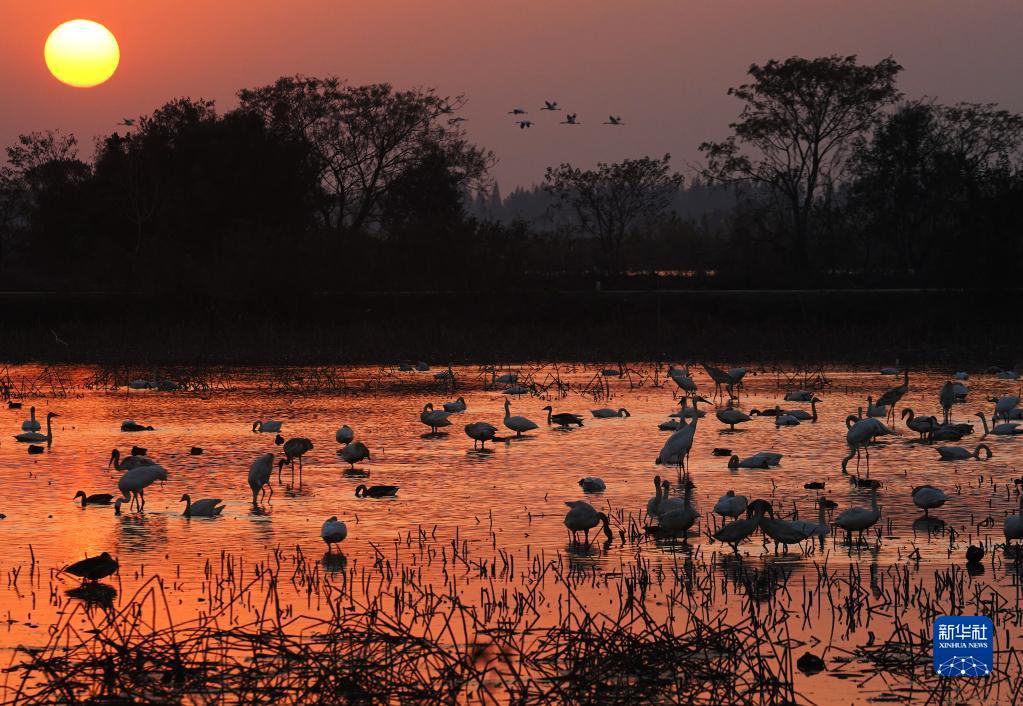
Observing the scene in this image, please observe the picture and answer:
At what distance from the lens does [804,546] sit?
11266mm

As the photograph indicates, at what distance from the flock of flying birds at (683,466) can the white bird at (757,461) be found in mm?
11

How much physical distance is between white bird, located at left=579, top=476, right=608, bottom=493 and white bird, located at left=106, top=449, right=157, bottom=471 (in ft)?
14.6

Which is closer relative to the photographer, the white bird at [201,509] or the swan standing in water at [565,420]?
the white bird at [201,509]

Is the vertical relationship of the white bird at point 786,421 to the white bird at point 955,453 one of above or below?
above

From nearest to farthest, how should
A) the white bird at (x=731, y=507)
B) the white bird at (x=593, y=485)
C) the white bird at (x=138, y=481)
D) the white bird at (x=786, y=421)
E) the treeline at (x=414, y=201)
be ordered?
the white bird at (x=731, y=507), the white bird at (x=138, y=481), the white bird at (x=593, y=485), the white bird at (x=786, y=421), the treeline at (x=414, y=201)

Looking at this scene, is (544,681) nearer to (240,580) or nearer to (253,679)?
(253,679)

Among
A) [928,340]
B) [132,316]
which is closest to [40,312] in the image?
[132,316]

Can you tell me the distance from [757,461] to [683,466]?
0.87m

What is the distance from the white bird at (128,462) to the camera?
14.9 meters

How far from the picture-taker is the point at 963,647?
7637mm

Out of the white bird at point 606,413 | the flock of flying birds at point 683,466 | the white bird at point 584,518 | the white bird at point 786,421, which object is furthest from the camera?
the white bird at point 606,413

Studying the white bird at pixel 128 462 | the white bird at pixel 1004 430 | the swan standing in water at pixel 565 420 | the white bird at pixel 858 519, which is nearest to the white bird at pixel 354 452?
the white bird at pixel 128 462

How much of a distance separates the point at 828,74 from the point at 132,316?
3105 centimetres

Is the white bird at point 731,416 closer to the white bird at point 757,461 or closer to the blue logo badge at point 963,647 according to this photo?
the white bird at point 757,461
